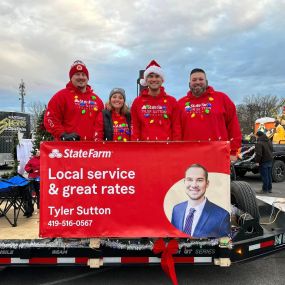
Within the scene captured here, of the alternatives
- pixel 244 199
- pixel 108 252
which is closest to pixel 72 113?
pixel 108 252

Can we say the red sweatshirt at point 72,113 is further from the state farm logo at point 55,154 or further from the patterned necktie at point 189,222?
the patterned necktie at point 189,222

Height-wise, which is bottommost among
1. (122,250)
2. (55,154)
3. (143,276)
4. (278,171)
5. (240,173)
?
(143,276)

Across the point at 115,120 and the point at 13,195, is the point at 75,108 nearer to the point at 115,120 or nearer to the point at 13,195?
the point at 115,120

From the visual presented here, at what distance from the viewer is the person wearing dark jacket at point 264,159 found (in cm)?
1092

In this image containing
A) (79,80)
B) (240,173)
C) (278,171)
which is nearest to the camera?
(79,80)

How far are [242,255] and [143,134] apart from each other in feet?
5.43

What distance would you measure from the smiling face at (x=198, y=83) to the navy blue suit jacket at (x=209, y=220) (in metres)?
1.53

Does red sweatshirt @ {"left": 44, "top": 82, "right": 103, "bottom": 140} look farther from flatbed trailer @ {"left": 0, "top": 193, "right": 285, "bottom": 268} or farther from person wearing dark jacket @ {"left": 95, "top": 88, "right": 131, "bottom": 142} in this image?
flatbed trailer @ {"left": 0, "top": 193, "right": 285, "bottom": 268}

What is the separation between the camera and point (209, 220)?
359cm

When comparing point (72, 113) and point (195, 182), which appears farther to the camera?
point (72, 113)

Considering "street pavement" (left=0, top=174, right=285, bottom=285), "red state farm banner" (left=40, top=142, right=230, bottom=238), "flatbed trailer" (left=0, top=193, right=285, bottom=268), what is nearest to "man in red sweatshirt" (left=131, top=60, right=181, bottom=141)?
"red state farm banner" (left=40, top=142, right=230, bottom=238)

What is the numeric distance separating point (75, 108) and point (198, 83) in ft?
4.78

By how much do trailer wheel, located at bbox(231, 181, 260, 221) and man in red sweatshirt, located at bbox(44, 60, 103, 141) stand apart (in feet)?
6.10

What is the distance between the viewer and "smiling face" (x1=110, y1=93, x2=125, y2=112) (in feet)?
15.5
